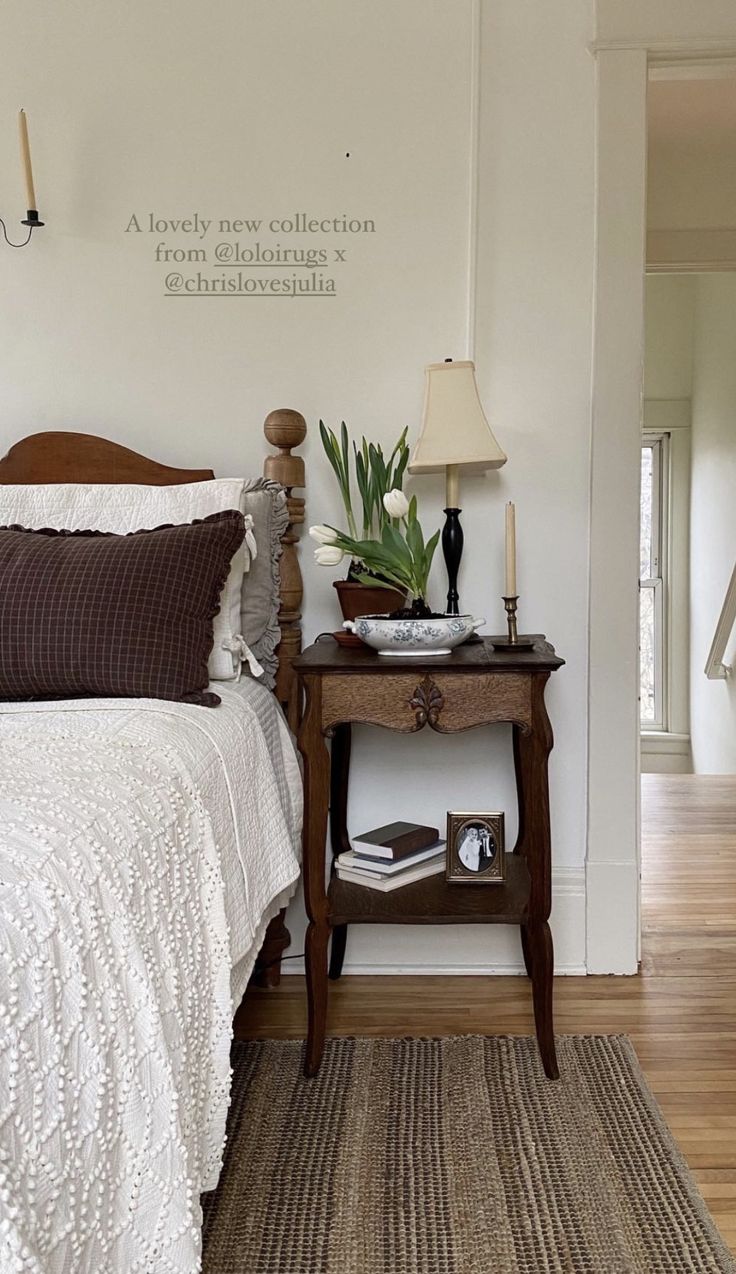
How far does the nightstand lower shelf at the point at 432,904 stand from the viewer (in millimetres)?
1945

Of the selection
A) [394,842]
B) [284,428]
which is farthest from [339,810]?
[284,428]

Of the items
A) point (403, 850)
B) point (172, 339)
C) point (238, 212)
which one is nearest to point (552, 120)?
point (238, 212)

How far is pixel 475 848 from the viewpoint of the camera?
2.09m

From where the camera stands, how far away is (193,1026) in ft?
3.89

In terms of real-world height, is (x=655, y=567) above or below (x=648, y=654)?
above

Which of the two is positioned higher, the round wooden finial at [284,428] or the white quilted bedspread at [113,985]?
the round wooden finial at [284,428]

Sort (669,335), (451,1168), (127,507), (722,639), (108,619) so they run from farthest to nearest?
1. (669,335)
2. (722,639)
3. (127,507)
4. (108,619)
5. (451,1168)

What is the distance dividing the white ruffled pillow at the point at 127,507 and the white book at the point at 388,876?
1.51 ft

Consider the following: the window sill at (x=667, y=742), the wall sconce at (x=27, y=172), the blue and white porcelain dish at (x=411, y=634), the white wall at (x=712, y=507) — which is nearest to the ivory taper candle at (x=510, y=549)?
the blue and white porcelain dish at (x=411, y=634)

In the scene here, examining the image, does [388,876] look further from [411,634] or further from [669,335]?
[669,335]

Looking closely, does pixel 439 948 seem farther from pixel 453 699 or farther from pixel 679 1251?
pixel 679 1251

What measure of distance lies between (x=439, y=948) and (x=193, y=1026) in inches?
52.9

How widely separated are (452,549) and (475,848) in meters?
0.66

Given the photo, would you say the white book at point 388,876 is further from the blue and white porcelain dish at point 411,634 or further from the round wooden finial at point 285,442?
the round wooden finial at point 285,442
